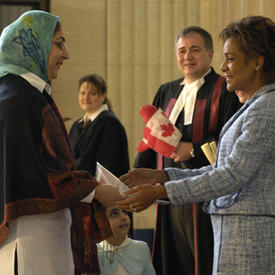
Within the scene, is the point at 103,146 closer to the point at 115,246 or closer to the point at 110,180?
the point at 115,246

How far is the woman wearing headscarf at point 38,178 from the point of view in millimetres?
2855

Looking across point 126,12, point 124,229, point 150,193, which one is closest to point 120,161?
point 124,229

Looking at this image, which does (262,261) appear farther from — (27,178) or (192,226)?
(192,226)

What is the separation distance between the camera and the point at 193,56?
4.76 m

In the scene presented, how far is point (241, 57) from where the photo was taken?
9.32 feet

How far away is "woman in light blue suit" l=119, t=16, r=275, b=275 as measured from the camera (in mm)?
2645

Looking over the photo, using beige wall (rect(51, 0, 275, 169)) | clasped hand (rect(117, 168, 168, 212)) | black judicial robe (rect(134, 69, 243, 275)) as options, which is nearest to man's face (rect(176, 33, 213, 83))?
black judicial robe (rect(134, 69, 243, 275))

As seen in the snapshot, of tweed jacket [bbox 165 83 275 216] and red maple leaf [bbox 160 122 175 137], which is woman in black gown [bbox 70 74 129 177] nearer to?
red maple leaf [bbox 160 122 175 137]

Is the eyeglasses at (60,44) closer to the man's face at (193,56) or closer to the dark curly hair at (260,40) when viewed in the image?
the dark curly hair at (260,40)

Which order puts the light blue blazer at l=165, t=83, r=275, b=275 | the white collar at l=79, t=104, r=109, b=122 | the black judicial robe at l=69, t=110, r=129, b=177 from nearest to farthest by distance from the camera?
the light blue blazer at l=165, t=83, r=275, b=275 → the black judicial robe at l=69, t=110, r=129, b=177 → the white collar at l=79, t=104, r=109, b=122

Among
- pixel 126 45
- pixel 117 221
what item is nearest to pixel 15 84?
pixel 117 221

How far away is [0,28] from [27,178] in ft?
16.7

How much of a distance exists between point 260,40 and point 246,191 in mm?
672

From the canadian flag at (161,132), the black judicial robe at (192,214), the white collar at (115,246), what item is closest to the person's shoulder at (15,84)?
the white collar at (115,246)
